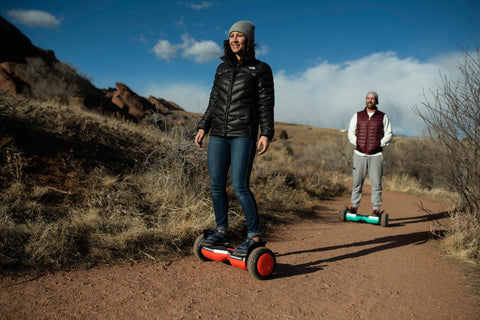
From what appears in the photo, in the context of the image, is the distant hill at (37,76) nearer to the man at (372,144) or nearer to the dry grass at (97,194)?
the dry grass at (97,194)

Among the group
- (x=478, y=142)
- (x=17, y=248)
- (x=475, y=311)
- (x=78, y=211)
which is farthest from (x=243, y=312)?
(x=478, y=142)

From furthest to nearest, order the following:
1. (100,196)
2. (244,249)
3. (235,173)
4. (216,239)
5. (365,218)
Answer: (365,218) → (100,196) → (216,239) → (235,173) → (244,249)

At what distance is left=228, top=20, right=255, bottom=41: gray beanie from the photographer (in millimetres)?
2920

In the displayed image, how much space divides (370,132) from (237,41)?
3674mm

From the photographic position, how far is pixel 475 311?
2369 millimetres

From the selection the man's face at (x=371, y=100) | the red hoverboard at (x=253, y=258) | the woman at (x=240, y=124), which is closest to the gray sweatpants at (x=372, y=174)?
the man's face at (x=371, y=100)

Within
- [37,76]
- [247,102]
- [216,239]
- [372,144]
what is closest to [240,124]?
[247,102]

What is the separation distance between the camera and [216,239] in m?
3.02

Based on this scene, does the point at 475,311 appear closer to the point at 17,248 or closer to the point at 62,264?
the point at 62,264

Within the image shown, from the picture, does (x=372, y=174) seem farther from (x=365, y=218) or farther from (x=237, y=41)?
(x=237, y=41)

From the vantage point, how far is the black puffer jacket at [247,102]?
9.57 ft

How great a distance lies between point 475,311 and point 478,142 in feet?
8.31

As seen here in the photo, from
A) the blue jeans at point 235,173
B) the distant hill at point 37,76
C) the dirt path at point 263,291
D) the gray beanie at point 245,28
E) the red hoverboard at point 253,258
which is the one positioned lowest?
the dirt path at point 263,291

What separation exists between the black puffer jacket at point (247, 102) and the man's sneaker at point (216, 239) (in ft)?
3.33
